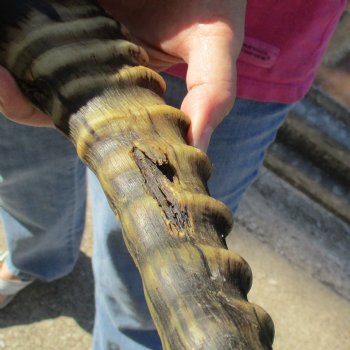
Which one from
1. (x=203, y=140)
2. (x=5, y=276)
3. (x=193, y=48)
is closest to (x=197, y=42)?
(x=193, y=48)

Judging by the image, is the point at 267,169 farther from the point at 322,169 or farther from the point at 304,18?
the point at 304,18

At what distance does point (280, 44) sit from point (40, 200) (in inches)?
28.2

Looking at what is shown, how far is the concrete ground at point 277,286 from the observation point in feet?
5.79

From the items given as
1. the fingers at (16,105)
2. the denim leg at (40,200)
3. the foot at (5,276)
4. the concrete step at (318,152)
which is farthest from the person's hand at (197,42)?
the concrete step at (318,152)

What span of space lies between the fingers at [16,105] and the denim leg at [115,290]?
0.32m

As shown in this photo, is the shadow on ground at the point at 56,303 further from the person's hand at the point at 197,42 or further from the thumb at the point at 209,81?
the thumb at the point at 209,81

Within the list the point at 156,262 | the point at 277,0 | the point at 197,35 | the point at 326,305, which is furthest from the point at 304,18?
the point at 326,305

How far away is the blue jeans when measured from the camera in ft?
3.87

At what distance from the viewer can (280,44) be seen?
1.08 metres

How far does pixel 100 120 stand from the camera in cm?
83

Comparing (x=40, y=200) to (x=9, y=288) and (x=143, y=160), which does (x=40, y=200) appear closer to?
(x=9, y=288)

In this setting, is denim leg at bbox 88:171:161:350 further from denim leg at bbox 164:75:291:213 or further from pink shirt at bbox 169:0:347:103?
pink shirt at bbox 169:0:347:103

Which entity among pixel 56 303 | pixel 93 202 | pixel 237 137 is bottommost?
pixel 56 303

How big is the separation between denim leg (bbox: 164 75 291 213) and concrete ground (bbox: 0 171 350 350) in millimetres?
711
